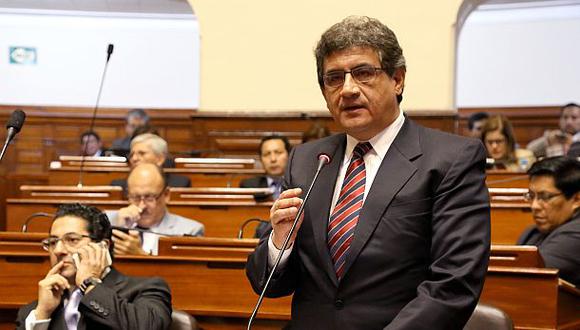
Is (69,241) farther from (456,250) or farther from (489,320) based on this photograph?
(456,250)

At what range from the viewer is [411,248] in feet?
5.84

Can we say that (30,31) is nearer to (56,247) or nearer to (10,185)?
(10,185)

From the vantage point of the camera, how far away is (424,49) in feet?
24.5

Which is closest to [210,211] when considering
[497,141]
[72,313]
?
[497,141]

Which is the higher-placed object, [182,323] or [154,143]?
[154,143]

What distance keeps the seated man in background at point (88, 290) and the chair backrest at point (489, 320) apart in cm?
95

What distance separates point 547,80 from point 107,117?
17.0 feet

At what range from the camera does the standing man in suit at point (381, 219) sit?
1.74 m

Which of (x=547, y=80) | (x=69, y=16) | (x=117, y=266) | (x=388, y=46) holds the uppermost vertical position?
(x=69, y=16)

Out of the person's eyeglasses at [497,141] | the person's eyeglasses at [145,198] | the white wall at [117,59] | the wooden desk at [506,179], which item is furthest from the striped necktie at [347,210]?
the white wall at [117,59]

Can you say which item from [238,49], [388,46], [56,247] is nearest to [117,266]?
[56,247]

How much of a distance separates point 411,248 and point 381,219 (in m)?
0.08

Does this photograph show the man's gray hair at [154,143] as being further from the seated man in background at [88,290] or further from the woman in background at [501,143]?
the seated man in background at [88,290]

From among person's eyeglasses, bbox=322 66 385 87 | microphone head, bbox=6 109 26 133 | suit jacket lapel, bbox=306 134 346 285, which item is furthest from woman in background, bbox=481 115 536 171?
person's eyeglasses, bbox=322 66 385 87
